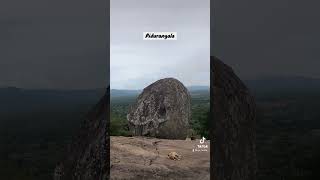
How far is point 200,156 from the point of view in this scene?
12.8m

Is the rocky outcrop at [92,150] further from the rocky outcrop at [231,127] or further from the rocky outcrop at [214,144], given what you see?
the rocky outcrop at [231,127]

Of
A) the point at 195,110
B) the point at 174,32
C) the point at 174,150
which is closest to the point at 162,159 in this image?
the point at 174,150

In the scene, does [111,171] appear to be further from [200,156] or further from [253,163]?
[253,163]

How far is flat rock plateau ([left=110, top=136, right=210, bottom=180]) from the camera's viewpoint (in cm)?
1268

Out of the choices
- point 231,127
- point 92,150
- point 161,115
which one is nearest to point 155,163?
point 161,115

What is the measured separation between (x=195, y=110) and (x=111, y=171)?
1994 millimetres

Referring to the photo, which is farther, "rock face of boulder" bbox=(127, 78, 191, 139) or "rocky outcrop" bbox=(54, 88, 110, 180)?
"rock face of boulder" bbox=(127, 78, 191, 139)

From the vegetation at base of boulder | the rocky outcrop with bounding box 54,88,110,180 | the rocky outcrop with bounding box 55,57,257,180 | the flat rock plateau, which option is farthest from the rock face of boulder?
the rocky outcrop with bounding box 54,88,110,180

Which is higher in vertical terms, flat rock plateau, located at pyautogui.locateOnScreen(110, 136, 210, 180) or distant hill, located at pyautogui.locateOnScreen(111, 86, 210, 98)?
distant hill, located at pyautogui.locateOnScreen(111, 86, 210, 98)

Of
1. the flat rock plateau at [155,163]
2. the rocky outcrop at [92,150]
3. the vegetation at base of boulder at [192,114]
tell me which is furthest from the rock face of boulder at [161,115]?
the rocky outcrop at [92,150]

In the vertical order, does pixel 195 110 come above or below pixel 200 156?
above

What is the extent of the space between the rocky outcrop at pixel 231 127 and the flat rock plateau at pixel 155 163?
277 mm

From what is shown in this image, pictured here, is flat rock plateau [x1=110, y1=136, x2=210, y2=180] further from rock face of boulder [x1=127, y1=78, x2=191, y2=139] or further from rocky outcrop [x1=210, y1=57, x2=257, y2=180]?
rock face of boulder [x1=127, y1=78, x2=191, y2=139]

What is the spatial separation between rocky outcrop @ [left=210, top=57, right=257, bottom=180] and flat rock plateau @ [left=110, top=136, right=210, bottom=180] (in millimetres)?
277
